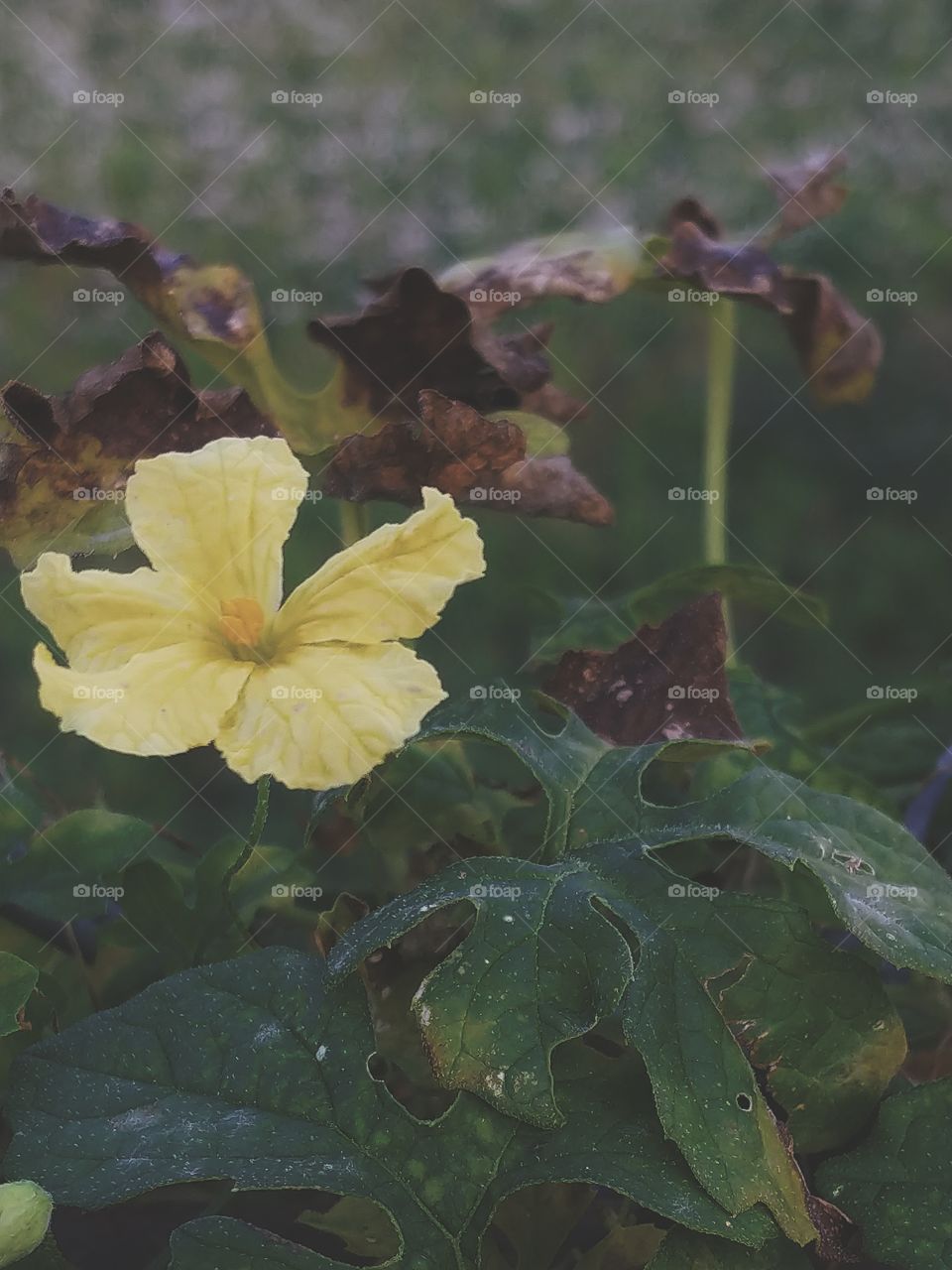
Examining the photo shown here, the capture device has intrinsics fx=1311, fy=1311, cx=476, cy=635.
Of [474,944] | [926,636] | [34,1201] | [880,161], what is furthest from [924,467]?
[34,1201]

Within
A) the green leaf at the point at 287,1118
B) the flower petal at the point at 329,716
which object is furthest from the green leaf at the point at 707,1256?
the flower petal at the point at 329,716

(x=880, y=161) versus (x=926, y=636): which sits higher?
(x=880, y=161)

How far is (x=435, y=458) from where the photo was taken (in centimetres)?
61

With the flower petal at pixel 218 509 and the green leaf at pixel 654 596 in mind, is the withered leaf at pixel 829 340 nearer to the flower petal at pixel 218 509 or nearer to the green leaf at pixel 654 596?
the green leaf at pixel 654 596

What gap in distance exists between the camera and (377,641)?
0.53 meters

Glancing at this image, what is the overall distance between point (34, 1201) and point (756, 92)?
1.80 meters

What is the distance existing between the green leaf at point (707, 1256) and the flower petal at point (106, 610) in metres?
0.30

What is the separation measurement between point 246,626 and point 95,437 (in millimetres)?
137

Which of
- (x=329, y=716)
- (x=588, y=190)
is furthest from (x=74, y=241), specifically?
(x=588, y=190)

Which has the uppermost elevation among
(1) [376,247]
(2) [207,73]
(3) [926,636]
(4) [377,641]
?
(4) [377,641]

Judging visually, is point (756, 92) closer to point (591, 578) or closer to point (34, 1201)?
point (591, 578)

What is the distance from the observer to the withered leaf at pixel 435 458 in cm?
60

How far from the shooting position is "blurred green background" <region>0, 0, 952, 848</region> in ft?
5.16

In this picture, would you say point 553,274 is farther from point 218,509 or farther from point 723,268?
point 218,509
